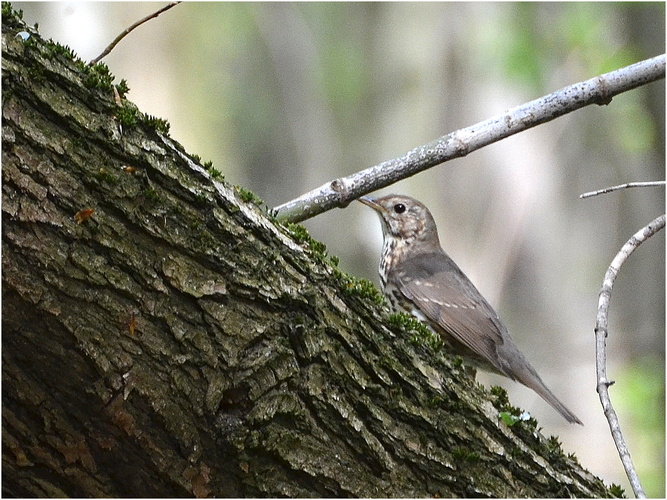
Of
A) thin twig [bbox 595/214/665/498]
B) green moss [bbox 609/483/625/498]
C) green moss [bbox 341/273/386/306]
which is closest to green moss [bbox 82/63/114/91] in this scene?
green moss [bbox 341/273/386/306]

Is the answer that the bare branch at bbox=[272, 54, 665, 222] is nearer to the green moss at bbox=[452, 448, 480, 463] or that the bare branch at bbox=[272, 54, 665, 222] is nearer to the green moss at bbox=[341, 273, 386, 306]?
the green moss at bbox=[341, 273, 386, 306]

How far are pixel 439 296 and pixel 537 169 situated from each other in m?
4.29

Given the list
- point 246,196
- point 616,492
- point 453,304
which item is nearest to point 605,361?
point 616,492

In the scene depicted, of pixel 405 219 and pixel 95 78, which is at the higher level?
pixel 405 219

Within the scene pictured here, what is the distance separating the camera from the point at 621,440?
2.39m

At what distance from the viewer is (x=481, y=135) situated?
301 centimetres

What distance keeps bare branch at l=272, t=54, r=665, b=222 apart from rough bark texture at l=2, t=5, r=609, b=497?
671 millimetres

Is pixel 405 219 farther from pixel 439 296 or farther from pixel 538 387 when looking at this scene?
pixel 538 387

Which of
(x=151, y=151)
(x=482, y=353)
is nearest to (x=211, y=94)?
(x=482, y=353)

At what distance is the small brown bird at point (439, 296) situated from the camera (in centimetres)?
422

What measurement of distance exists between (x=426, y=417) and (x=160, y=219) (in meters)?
0.99

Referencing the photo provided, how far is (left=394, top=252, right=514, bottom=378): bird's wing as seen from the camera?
4266 millimetres

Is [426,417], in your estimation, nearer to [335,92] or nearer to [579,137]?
[579,137]

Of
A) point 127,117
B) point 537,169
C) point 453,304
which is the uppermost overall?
point 537,169
